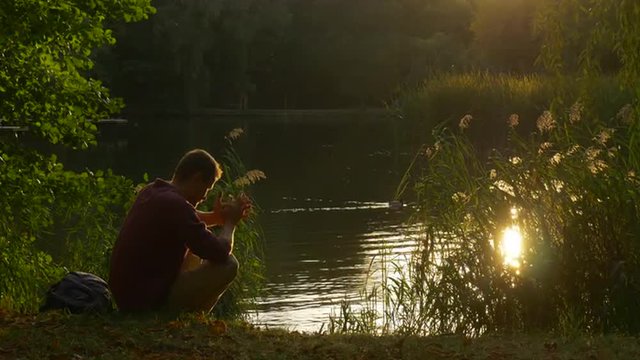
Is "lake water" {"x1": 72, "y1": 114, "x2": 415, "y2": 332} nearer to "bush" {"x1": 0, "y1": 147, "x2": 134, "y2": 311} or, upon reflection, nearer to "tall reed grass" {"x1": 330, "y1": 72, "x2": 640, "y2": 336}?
"tall reed grass" {"x1": 330, "y1": 72, "x2": 640, "y2": 336}

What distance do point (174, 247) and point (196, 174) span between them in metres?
0.51

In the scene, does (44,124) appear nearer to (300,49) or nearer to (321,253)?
(321,253)

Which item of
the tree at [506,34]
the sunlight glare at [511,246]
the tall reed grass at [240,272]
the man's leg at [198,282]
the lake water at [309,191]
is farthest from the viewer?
the tree at [506,34]

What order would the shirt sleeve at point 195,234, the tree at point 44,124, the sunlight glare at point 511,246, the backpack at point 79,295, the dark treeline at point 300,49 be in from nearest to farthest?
the shirt sleeve at point 195,234
the backpack at point 79,295
the sunlight glare at point 511,246
the tree at point 44,124
the dark treeline at point 300,49

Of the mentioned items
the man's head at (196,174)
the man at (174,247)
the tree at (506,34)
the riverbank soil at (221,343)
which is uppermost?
the tree at (506,34)

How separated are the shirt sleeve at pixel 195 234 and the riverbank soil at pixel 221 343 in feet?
1.51

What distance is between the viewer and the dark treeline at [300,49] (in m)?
69.5

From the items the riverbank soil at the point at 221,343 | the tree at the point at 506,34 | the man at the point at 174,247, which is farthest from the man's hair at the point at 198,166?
the tree at the point at 506,34

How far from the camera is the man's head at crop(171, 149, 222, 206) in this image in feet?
25.0

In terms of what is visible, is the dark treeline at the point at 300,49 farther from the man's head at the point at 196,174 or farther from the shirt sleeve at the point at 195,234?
the shirt sleeve at the point at 195,234

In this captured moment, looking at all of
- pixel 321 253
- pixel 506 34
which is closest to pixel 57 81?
pixel 321 253

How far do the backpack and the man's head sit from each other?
92 cm

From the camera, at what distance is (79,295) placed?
26.3 ft

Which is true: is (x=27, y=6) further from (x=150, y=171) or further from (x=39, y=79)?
(x=150, y=171)
